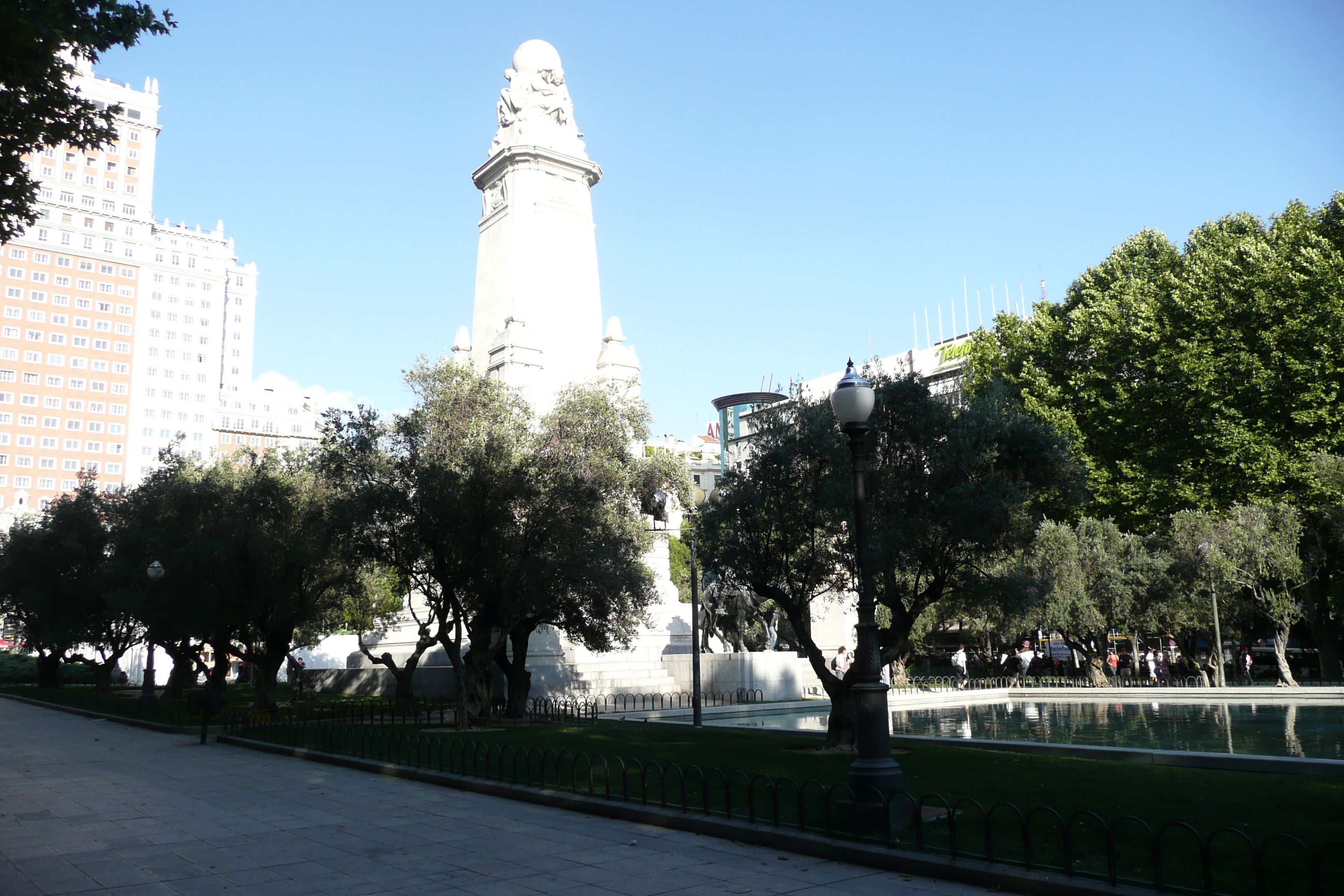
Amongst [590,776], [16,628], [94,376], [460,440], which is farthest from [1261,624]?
[94,376]

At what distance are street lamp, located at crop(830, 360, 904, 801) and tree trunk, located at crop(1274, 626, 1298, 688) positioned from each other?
1154 inches

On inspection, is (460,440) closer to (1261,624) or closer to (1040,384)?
(1040,384)

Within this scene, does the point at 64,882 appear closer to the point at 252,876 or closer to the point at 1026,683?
the point at 252,876

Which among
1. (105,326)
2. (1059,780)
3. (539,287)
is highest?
(105,326)

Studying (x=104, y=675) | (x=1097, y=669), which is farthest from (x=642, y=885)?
(x=104, y=675)

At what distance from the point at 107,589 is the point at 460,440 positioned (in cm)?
1961

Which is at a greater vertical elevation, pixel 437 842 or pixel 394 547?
pixel 394 547

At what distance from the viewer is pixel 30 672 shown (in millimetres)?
59000

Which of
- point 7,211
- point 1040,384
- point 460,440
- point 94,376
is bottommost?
point 460,440

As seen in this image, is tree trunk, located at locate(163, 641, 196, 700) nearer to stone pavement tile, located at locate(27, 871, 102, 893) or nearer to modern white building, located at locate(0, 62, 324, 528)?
stone pavement tile, located at locate(27, 871, 102, 893)

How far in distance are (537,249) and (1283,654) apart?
1373 inches

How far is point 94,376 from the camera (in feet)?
391

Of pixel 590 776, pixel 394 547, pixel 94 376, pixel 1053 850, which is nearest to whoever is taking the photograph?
pixel 1053 850

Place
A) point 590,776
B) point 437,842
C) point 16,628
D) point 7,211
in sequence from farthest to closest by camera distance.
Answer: point 16,628 < point 7,211 < point 590,776 < point 437,842
